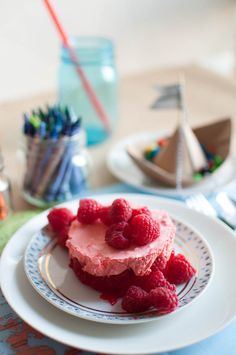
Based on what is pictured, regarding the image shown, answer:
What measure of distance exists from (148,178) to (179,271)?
379mm

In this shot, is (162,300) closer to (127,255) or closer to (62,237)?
(127,255)

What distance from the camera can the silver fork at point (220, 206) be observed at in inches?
40.8

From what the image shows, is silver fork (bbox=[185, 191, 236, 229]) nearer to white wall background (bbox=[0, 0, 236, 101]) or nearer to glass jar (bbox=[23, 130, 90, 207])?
glass jar (bbox=[23, 130, 90, 207])

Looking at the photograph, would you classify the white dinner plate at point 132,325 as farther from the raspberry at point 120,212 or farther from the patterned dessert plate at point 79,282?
the raspberry at point 120,212

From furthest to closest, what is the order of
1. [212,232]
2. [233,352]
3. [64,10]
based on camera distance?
[64,10], [212,232], [233,352]

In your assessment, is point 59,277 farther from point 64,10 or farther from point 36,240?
point 64,10

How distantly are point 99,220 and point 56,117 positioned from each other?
303 millimetres

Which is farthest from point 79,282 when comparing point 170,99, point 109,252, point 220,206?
point 170,99

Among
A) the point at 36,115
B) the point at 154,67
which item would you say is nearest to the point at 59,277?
the point at 36,115

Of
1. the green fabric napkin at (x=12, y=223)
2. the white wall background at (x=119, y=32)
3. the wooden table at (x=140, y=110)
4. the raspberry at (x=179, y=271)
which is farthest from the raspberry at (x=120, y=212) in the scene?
the white wall background at (x=119, y=32)

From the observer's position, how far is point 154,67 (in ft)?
6.17

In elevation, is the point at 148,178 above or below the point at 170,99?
below

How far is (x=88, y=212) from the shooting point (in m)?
0.87

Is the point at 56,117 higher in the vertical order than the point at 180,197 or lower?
higher
